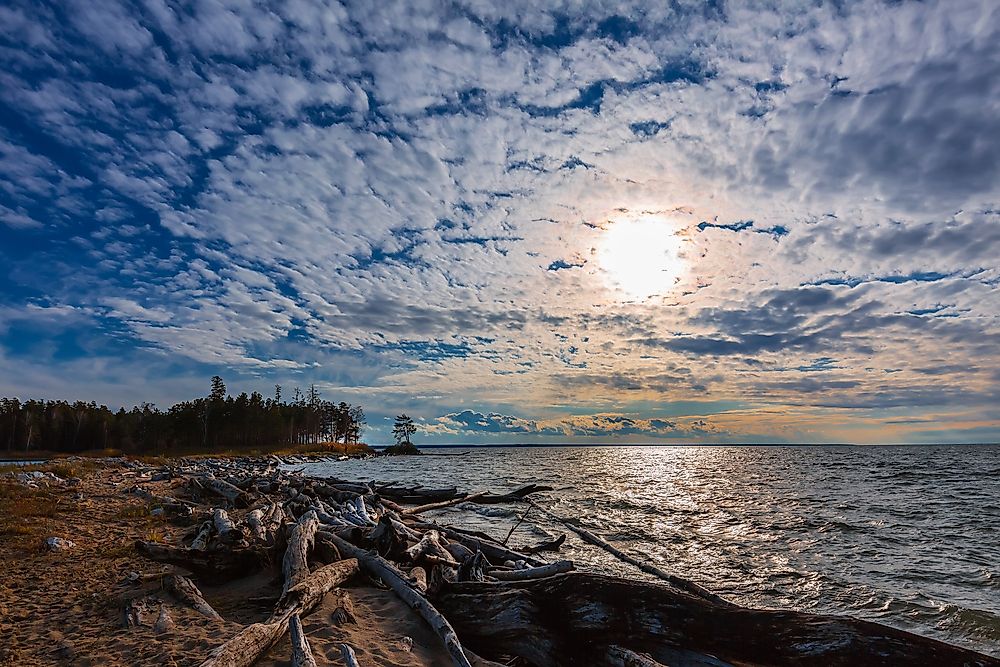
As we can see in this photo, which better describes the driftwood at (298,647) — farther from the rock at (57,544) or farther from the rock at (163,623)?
the rock at (57,544)

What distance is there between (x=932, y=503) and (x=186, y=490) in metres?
33.9

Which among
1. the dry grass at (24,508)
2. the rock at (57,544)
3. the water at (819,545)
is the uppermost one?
the dry grass at (24,508)

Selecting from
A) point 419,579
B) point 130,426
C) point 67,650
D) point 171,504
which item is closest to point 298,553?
point 419,579

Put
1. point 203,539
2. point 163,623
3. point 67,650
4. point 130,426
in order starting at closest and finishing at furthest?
1. point 67,650
2. point 163,623
3. point 203,539
4. point 130,426

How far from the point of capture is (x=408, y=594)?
6816mm

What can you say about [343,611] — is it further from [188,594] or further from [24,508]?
[24,508]

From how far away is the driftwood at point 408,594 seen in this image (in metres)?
5.27

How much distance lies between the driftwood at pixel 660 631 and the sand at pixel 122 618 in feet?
2.74

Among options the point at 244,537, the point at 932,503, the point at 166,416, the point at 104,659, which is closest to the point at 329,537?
the point at 244,537

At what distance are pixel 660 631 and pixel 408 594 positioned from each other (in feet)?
11.3

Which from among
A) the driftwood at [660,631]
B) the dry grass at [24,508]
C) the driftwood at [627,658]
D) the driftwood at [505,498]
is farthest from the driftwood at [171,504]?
the driftwood at [627,658]

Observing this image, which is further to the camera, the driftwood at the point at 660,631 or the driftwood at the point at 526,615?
the driftwood at the point at 526,615

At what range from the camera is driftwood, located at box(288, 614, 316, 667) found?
185 inches

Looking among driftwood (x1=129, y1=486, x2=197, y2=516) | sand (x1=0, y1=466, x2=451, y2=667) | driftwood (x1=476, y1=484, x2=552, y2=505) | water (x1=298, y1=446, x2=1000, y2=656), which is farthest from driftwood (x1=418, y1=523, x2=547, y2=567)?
driftwood (x1=476, y1=484, x2=552, y2=505)
